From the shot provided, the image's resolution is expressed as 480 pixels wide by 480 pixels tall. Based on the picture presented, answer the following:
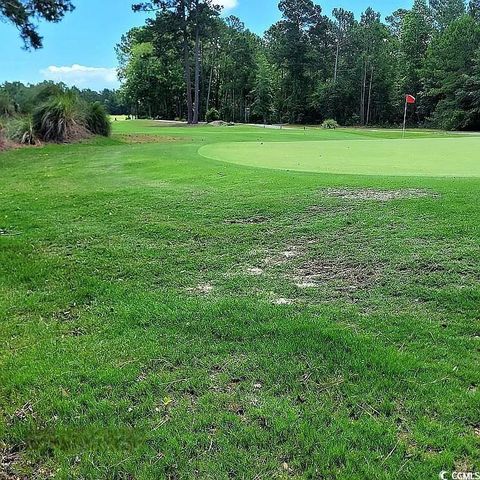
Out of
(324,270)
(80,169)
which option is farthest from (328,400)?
(80,169)

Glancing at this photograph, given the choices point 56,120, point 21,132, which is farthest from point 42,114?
point 21,132

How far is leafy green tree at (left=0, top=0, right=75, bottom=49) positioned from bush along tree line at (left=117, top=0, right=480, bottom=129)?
24.8 meters

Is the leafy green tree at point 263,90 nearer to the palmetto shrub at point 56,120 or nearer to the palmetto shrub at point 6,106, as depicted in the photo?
the palmetto shrub at point 56,120

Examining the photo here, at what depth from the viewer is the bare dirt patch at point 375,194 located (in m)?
6.11

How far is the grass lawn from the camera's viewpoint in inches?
83.7

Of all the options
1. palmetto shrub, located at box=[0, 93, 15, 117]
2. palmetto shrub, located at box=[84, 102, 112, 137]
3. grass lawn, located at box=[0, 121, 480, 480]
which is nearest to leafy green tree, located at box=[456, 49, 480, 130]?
palmetto shrub, located at box=[84, 102, 112, 137]

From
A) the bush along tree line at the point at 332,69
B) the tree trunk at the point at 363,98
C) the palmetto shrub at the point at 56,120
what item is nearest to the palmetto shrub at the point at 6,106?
the palmetto shrub at the point at 56,120

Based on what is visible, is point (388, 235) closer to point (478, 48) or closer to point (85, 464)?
point (85, 464)

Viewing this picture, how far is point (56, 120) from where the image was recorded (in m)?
14.9

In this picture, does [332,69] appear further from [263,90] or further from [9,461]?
[9,461]

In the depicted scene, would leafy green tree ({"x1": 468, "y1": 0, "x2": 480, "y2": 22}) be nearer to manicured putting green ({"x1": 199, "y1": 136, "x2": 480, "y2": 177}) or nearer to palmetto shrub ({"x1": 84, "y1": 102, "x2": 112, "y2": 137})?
palmetto shrub ({"x1": 84, "y1": 102, "x2": 112, "y2": 137})

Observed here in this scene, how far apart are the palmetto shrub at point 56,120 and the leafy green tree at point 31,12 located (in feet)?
5.94

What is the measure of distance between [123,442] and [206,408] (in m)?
0.44

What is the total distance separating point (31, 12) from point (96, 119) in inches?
160
